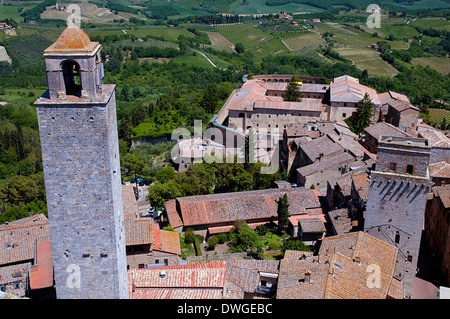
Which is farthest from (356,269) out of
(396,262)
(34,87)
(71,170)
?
(34,87)

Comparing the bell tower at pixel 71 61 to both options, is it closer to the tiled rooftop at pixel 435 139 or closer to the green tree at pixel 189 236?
the green tree at pixel 189 236

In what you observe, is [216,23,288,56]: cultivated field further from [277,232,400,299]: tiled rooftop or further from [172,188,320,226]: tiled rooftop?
[277,232,400,299]: tiled rooftop

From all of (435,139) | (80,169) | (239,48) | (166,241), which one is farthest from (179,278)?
(239,48)

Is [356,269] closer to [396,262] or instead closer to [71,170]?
[396,262]

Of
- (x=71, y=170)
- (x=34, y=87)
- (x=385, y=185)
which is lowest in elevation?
(x=34, y=87)

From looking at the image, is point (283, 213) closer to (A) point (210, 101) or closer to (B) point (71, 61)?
(B) point (71, 61)
